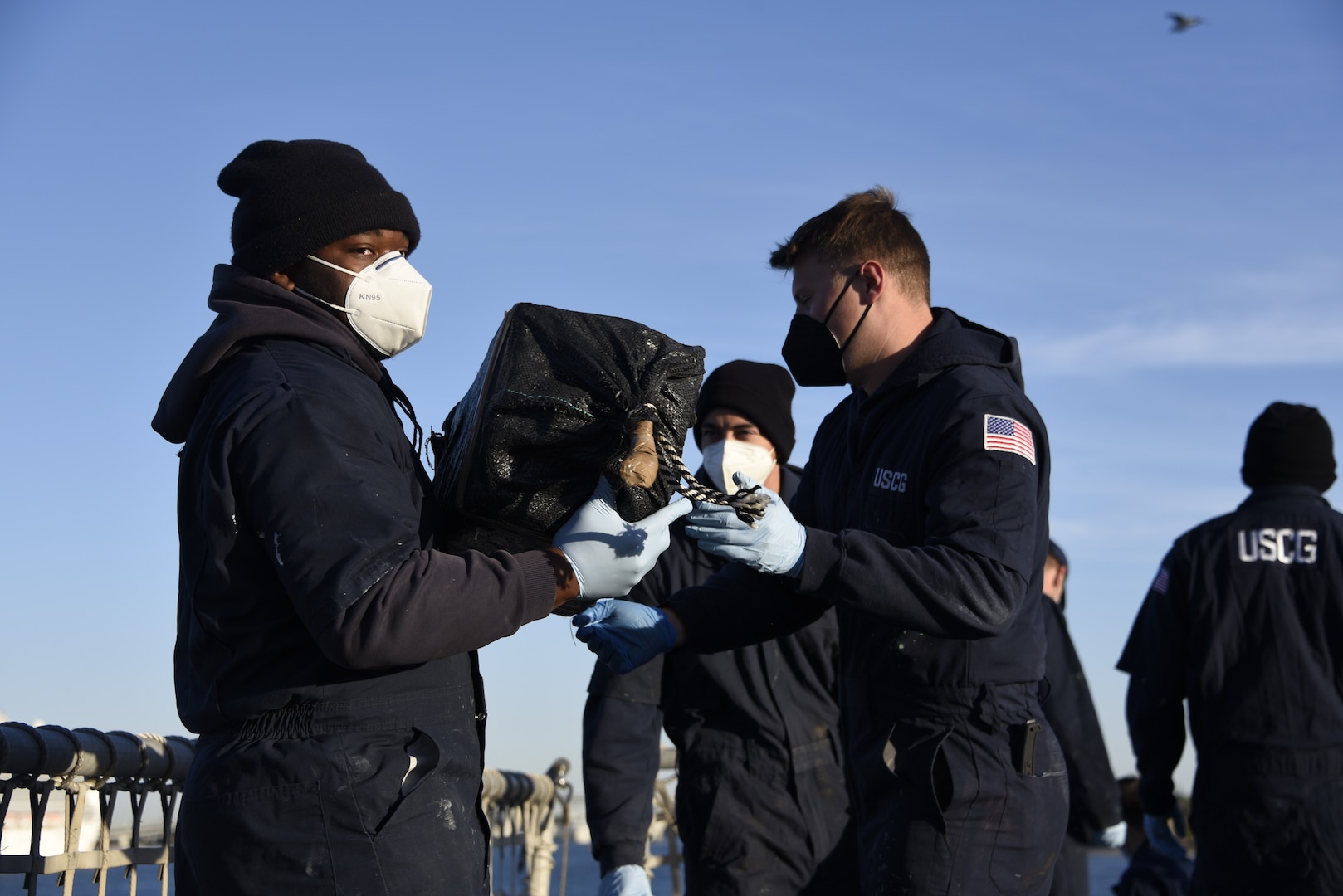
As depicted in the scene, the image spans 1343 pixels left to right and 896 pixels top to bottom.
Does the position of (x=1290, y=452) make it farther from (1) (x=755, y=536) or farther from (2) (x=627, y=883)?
(1) (x=755, y=536)

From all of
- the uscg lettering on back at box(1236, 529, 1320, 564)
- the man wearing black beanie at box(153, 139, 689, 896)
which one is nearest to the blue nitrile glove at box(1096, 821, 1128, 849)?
the uscg lettering on back at box(1236, 529, 1320, 564)

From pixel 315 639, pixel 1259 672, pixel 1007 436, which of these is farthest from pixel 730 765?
pixel 315 639

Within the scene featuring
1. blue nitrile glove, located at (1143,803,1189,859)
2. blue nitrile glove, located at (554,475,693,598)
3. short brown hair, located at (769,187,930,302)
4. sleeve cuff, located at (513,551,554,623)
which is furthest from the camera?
blue nitrile glove, located at (1143,803,1189,859)

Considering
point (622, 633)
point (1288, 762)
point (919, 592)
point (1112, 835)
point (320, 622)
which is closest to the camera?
point (320, 622)

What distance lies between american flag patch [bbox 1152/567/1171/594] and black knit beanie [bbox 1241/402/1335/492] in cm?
47

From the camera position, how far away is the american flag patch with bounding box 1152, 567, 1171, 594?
5.04m

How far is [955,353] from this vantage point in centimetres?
320

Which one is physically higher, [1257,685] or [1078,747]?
[1257,685]

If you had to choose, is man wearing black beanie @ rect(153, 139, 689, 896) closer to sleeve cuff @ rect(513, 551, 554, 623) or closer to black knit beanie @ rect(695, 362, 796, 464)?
sleeve cuff @ rect(513, 551, 554, 623)

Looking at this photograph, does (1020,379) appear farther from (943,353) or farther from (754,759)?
(754,759)

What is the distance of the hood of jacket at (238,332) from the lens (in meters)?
2.34

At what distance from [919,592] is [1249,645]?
2613 mm

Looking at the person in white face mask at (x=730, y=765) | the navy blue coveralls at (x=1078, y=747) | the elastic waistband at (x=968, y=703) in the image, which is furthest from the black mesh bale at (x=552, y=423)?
the navy blue coveralls at (x=1078, y=747)

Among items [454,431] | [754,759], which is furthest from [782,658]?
[454,431]
